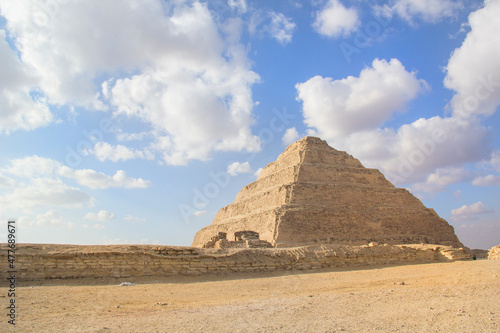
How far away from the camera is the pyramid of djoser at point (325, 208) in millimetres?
24469

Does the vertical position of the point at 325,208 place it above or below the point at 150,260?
above

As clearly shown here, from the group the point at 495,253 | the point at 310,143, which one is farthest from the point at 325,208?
the point at 495,253

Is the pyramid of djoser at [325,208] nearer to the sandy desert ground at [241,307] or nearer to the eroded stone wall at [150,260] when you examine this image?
the eroded stone wall at [150,260]

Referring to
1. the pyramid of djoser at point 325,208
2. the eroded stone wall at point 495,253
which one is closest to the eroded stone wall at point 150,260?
the pyramid of djoser at point 325,208

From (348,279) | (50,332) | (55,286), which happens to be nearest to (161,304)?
(50,332)

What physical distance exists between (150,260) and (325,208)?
18.1 metres

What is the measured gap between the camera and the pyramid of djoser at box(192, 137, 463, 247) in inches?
963

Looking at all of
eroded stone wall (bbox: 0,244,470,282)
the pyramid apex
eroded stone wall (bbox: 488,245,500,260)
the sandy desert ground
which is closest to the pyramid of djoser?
the pyramid apex

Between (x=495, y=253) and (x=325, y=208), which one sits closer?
(x=495, y=253)

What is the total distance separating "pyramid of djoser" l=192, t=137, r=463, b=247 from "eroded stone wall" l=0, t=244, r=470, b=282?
6393 millimetres

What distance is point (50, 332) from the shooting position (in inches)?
189

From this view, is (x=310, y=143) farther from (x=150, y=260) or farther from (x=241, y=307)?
(x=241, y=307)

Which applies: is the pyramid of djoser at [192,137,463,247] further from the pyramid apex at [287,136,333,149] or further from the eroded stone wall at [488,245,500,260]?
the eroded stone wall at [488,245,500,260]

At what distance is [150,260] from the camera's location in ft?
35.0
